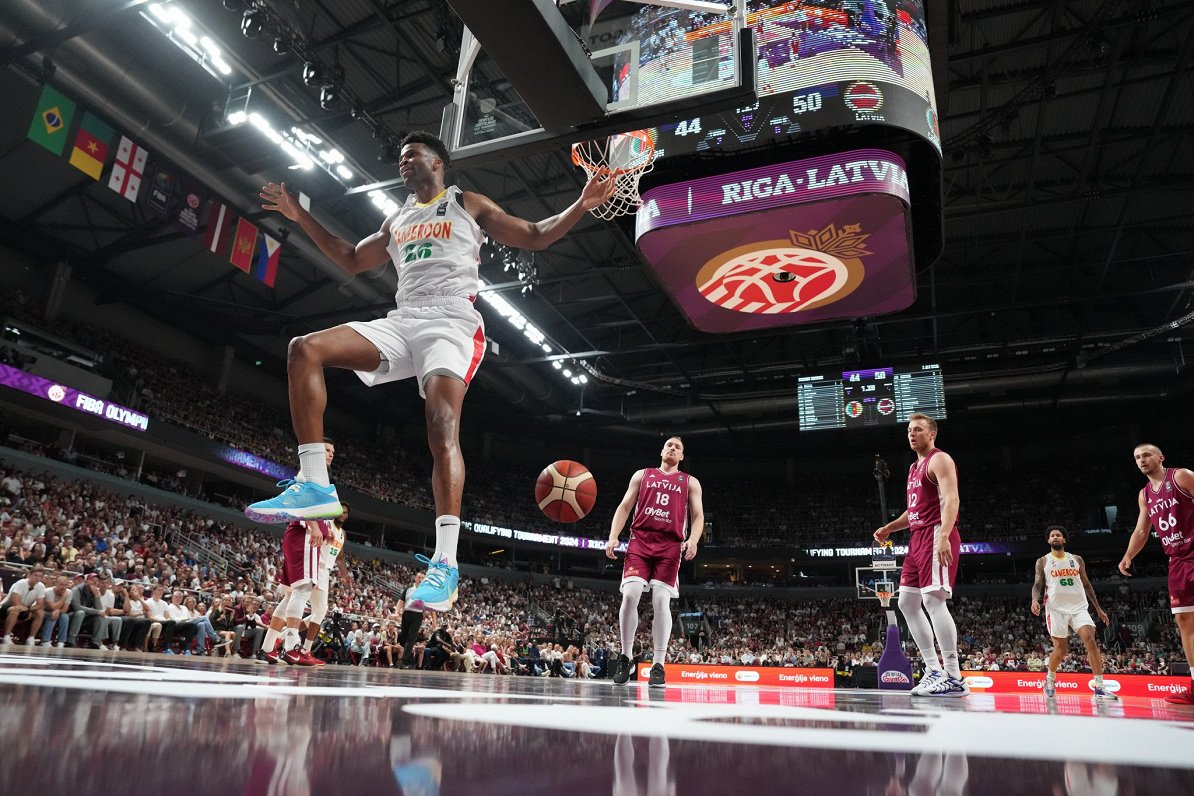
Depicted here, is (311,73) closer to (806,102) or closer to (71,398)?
(806,102)

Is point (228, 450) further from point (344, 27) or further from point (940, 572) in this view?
point (940, 572)

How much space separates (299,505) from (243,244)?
12.8 m

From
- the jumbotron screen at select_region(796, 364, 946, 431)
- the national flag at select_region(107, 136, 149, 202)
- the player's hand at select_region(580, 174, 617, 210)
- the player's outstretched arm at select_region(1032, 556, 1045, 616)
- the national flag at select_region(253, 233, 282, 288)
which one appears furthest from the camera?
the jumbotron screen at select_region(796, 364, 946, 431)

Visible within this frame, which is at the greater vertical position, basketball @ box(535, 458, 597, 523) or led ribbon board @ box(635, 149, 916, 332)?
led ribbon board @ box(635, 149, 916, 332)

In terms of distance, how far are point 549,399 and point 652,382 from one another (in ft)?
12.1

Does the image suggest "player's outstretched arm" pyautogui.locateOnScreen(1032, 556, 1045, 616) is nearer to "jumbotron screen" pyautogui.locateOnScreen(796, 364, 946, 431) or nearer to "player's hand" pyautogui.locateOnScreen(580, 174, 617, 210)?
"player's hand" pyautogui.locateOnScreen(580, 174, 617, 210)

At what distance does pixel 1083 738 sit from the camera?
1.34 meters

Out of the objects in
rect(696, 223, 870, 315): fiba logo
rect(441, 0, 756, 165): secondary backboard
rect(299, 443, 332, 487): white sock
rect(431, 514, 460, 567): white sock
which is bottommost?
Result: rect(431, 514, 460, 567): white sock

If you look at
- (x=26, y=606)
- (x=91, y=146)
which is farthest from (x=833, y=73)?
(x=91, y=146)

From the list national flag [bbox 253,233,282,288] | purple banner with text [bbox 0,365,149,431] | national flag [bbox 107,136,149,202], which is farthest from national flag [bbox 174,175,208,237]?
purple banner with text [bbox 0,365,149,431]

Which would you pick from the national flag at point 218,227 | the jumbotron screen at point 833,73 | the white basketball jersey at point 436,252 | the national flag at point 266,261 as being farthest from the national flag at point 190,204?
the white basketball jersey at point 436,252

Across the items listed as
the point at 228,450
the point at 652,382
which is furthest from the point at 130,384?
the point at 652,382

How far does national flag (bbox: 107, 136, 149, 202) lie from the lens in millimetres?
11828

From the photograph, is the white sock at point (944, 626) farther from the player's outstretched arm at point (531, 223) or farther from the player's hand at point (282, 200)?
the player's hand at point (282, 200)
